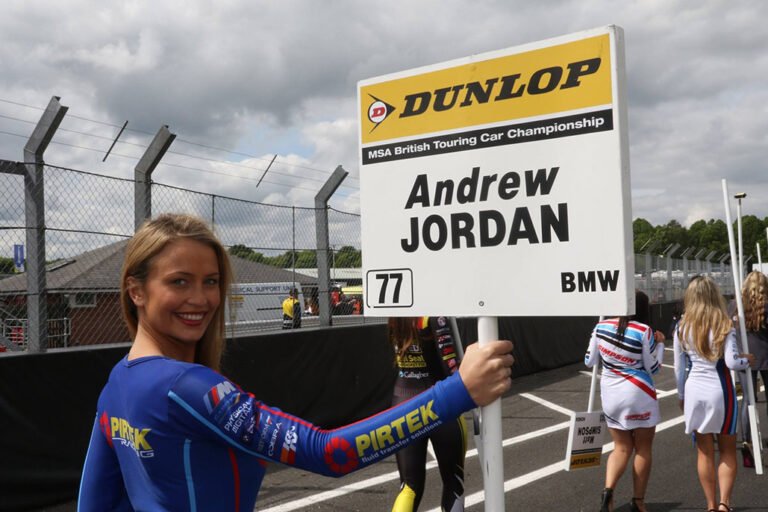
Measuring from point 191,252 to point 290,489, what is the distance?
510 cm

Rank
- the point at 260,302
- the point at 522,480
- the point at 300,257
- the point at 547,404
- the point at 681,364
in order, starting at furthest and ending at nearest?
the point at 547,404
the point at 300,257
the point at 260,302
the point at 522,480
the point at 681,364

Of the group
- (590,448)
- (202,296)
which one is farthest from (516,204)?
(590,448)

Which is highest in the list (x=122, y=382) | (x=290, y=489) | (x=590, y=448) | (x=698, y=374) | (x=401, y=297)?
(x=401, y=297)

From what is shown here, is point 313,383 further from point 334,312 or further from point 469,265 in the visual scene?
point 469,265

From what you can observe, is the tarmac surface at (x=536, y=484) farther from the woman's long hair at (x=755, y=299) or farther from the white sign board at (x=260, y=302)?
the white sign board at (x=260, y=302)

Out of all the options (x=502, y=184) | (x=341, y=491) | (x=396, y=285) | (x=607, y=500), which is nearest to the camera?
(x=502, y=184)

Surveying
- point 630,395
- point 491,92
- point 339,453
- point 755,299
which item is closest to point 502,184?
point 491,92

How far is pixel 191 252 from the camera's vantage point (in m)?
1.87

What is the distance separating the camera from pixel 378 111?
2242 millimetres

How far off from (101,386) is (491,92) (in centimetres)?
528

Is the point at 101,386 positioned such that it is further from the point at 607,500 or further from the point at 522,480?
the point at 607,500

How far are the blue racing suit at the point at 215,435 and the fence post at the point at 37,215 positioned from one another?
4801mm

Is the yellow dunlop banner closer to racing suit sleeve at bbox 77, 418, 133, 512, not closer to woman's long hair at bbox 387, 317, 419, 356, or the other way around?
racing suit sleeve at bbox 77, 418, 133, 512

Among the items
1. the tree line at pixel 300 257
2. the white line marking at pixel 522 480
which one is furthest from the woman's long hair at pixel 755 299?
the tree line at pixel 300 257
